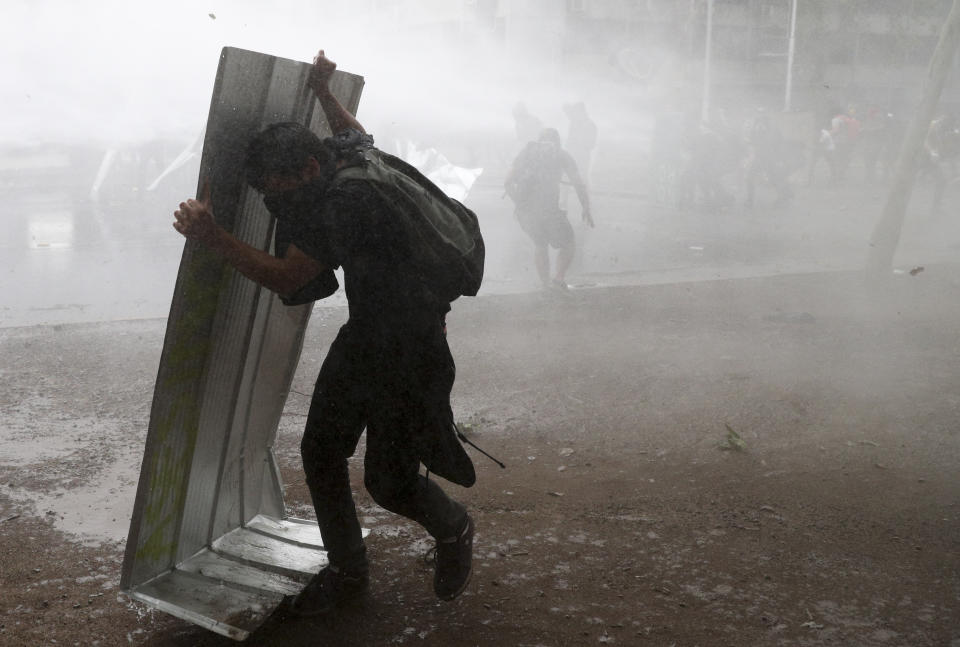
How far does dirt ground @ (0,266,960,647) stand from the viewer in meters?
2.86

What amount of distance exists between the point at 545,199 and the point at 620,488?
16.2 feet

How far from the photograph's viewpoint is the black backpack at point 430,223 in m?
2.47

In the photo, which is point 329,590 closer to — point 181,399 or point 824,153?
point 181,399

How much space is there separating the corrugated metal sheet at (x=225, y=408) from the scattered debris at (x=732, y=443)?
2.20 m

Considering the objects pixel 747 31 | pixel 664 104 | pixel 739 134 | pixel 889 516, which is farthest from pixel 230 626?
pixel 747 31

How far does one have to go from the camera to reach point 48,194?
631 inches

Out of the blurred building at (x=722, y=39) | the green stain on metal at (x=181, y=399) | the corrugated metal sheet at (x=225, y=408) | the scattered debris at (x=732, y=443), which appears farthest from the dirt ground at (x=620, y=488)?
the blurred building at (x=722, y=39)

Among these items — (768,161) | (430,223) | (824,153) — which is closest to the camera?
(430,223)

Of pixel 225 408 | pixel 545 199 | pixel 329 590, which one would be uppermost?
pixel 545 199

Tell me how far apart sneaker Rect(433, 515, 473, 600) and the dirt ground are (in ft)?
0.32

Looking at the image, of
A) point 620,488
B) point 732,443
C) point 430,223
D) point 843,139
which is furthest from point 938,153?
point 430,223

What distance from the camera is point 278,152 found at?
2.37 m

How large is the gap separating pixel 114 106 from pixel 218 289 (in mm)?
15242

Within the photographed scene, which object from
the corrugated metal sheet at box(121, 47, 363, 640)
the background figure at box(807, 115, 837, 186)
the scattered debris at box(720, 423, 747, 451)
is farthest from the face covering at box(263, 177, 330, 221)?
the background figure at box(807, 115, 837, 186)
